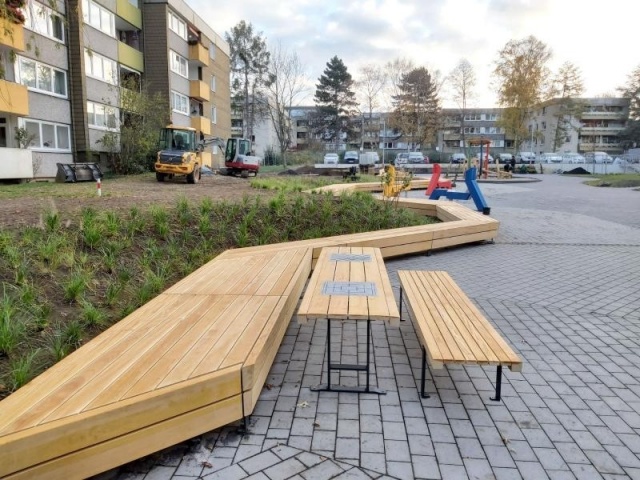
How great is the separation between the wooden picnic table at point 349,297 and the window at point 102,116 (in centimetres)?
2383

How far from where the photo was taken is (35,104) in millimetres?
21391

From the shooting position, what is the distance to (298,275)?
5008 mm

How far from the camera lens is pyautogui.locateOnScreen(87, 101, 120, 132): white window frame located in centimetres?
2457

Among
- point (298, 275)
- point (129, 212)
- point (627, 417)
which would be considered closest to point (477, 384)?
point (627, 417)

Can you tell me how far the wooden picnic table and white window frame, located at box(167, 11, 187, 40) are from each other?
103 feet

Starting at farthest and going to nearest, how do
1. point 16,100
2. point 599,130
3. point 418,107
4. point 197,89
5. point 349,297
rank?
1. point 599,130
2. point 418,107
3. point 197,89
4. point 16,100
5. point 349,297

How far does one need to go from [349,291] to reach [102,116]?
25.8 metres

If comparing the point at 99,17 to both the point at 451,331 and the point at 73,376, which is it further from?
the point at 451,331

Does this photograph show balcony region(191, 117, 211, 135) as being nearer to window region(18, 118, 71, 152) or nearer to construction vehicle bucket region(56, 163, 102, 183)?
window region(18, 118, 71, 152)

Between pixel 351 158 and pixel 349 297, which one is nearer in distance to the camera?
pixel 349 297

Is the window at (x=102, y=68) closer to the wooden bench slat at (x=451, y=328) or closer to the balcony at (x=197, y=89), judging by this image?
the balcony at (x=197, y=89)

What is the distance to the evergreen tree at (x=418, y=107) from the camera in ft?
214

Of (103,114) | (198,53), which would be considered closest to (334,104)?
(198,53)

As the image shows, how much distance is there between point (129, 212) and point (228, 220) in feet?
4.95
